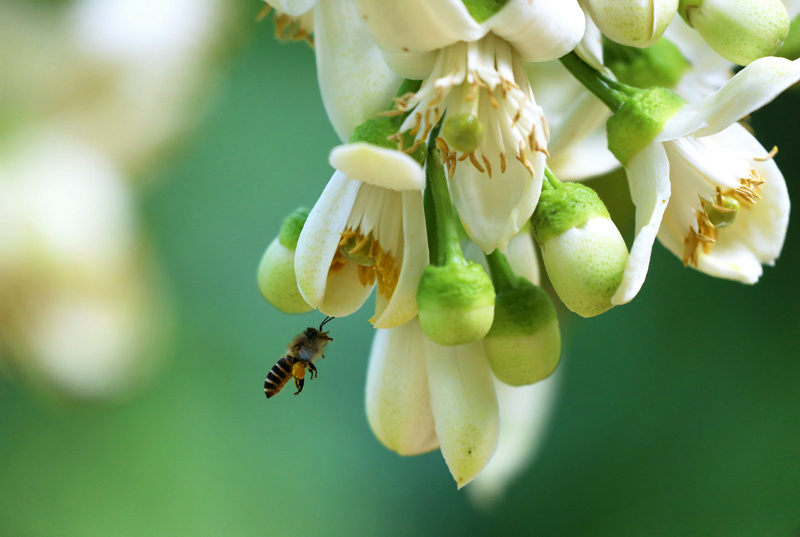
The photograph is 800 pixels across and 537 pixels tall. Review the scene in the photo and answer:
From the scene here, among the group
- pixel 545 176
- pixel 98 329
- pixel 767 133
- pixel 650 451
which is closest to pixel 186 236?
pixel 98 329

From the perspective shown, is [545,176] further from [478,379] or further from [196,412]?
[196,412]

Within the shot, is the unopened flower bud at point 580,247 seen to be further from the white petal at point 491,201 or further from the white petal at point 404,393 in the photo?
the white petal at point 404,393

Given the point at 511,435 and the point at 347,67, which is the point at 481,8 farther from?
the point at 511,435

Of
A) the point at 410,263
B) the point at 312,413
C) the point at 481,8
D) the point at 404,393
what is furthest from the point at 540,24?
the point at 312,413

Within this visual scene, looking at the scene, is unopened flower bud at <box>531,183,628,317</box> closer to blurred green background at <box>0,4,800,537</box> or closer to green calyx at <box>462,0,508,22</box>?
green calyx at <box>462,0,508,22</box>

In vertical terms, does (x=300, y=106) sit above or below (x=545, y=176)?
above

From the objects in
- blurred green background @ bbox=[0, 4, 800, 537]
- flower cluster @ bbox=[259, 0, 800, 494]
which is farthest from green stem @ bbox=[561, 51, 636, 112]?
blurred green background @ bbox=[0, 4, 800, 537]
